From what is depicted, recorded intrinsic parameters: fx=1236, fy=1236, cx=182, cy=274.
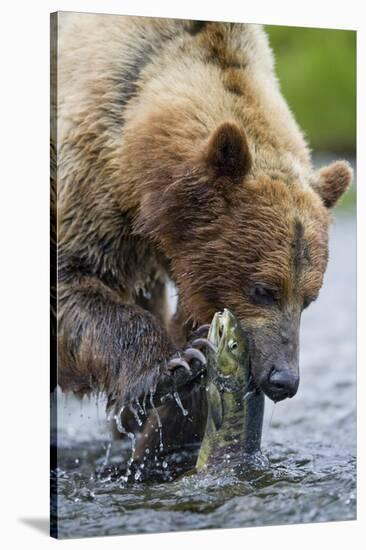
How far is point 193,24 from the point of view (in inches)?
292

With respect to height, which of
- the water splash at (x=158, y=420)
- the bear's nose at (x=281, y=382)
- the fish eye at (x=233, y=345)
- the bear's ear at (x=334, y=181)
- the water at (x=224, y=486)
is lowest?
the water at (x=224, y=486)

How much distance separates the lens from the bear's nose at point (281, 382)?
680cm

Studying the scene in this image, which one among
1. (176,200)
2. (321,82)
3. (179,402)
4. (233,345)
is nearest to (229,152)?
(176,200)

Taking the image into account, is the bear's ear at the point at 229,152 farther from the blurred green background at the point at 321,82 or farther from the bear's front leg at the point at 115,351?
the blurred green background at the point at 321,82

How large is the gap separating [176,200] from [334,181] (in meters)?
1.06

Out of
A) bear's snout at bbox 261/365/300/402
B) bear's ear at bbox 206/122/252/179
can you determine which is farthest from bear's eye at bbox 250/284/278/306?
bear's ear at bbox 206/122/252/179

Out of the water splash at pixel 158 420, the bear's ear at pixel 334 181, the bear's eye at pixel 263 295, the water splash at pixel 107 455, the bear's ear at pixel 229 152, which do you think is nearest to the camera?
the bear's ear at pixel 229 152

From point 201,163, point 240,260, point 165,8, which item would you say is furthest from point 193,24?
point 240,260

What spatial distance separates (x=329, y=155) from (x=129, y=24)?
2850 mm

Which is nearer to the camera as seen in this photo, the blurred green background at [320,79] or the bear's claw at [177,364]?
the bear's claw at [177,364]

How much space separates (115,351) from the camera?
7.06m

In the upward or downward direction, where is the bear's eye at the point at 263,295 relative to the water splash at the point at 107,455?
upward

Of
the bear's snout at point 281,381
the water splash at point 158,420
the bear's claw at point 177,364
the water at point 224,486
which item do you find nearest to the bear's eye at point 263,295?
the bear's snout at point 281,381

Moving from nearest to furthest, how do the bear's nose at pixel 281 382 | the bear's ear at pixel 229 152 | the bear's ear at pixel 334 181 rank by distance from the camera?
the bear's ear at pixel 229 152
the bear's nose at pixel 281 382
the bear's ear at pixel 334 181
